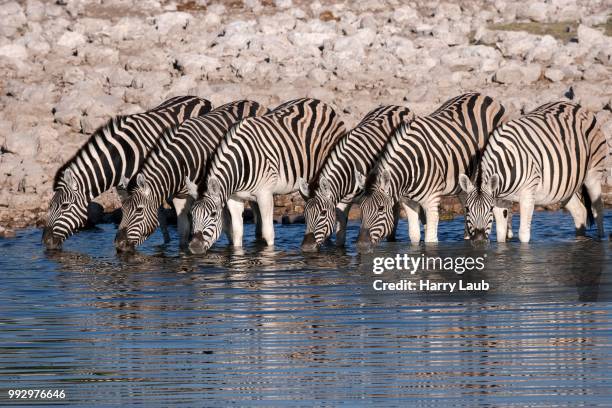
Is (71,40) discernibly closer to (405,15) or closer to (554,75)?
(405,15)

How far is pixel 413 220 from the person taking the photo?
15609 millimetres

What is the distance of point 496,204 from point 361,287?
10.0 ft

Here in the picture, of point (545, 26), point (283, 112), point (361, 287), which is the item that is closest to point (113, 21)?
point (545, 26)

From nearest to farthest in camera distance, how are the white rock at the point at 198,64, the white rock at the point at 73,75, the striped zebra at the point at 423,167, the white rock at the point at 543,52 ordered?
the striped zebra at the point at 423,167, the white rock at the point at 73,75, the white rock at the point at 198,64, the white rock at the point at 543,52

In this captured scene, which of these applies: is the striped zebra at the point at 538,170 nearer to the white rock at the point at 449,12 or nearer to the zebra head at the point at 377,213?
the zebra head at the point at 377,213

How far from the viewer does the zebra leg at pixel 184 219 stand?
53.2ft

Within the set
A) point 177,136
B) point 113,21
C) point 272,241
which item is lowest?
point 272,241

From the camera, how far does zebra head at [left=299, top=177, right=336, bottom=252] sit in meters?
15.0

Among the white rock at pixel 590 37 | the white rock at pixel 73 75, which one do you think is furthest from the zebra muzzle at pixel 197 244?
the white rock at pixel 590 37

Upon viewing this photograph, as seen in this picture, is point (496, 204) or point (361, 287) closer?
point (361, 287)

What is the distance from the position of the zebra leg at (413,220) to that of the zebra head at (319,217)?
3.13 feet

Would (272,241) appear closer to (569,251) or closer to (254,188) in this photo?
(254,188)

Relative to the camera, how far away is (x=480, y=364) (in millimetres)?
9156

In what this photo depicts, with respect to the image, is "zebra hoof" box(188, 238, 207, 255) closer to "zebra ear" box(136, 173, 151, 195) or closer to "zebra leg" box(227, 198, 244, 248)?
"zebra leg" box(227, 198, 244, 248)
